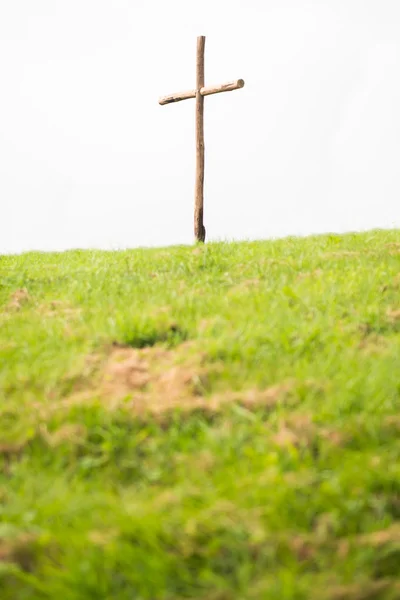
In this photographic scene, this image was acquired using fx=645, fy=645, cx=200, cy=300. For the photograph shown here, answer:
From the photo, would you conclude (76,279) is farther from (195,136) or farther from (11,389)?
(195,136)

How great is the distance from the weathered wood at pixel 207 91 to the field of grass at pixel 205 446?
6.62m

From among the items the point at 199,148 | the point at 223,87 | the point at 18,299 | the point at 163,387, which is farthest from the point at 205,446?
the point at 199,148

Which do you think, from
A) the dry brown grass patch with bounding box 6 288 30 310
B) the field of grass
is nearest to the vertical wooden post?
the dry brown grass patch with bounding box 6 288 30 310

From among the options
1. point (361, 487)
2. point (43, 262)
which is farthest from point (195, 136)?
point (361, 487)

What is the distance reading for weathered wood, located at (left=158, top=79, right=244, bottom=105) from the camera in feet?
39.1

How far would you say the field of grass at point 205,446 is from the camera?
8.52 ft

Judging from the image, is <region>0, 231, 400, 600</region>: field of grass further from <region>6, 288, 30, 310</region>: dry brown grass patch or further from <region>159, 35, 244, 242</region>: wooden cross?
<region>159, 35, 244, 242</region>: wooden cross

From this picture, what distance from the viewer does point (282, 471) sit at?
312cm

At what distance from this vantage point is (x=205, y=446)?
3.43 metres

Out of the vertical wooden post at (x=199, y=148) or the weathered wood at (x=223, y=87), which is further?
the vertical wooden post at (x=199, y=148)

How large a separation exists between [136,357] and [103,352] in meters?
0.39

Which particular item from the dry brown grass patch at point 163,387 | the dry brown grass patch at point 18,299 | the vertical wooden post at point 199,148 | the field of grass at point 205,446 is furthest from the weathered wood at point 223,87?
the dry brown grass patch at point 163,387

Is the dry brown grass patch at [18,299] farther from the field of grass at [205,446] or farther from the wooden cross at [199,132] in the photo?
the wooden cross at [199,132]

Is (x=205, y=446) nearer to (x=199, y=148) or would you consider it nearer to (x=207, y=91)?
(x=199, y=148)
